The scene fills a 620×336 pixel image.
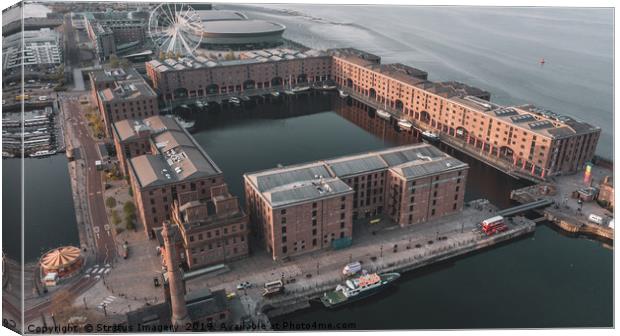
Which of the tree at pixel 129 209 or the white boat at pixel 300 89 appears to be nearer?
the tree at pixel 129 209

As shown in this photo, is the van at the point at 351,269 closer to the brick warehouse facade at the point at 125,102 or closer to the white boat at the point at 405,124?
Result: the white boat at the point at 405,124

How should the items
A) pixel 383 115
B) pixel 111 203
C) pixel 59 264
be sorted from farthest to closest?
1. pixel 383 115
2. pixel 111 203
3. pixel 59 264

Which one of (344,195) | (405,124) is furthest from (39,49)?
(344,195)

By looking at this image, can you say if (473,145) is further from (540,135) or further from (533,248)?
(533,248)

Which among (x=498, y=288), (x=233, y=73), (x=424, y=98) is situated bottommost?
(x=498, y=288)

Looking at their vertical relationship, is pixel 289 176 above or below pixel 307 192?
above

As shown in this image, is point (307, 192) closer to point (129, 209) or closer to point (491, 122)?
point (129, 209)

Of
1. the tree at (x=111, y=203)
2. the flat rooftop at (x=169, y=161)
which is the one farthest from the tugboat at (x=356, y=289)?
the tree at (x=111, y=203)

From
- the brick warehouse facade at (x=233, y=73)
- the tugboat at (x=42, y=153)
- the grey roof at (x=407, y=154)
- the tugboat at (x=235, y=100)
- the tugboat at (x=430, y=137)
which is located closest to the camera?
the grey roof at (x=407, y=154)
